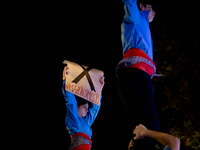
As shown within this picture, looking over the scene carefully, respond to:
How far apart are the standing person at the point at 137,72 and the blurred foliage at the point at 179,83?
1.78 metres

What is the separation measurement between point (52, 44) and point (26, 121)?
83.6 inches

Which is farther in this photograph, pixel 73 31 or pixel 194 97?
pixel 73 31

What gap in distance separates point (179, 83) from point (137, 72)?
2334 millimetres

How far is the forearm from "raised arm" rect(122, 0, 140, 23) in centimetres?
140

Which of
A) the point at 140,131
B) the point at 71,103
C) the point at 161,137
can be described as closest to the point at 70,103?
the point at 71,103

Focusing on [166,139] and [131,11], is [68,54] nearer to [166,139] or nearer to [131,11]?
[131,11]

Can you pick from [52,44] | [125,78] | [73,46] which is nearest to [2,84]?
[52,44]

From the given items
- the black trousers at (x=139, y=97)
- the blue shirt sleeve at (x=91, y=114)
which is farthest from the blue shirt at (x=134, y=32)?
the blue shirt sleeve at (x=91, y=114)

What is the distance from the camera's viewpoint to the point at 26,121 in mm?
5492

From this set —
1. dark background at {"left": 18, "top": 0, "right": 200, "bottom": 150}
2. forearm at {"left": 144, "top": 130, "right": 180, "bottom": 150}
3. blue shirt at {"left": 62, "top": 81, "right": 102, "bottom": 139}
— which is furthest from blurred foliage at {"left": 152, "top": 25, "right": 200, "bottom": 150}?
forearm at {"left": 144, "top": 130, "right": 180, "bottom": 150}

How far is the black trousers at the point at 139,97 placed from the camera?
2180 mm

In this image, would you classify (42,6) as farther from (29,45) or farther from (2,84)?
(2,84)

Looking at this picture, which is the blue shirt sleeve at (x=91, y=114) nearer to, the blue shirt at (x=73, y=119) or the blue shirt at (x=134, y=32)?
the blue shirt at (x=73, y=119)

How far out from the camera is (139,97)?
2254 millimetres
